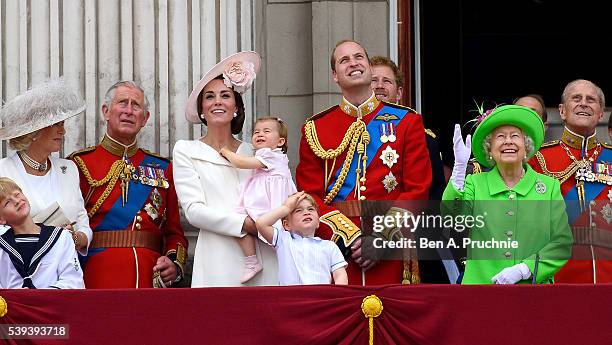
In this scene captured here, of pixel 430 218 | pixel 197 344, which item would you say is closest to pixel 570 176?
pixel 430 218

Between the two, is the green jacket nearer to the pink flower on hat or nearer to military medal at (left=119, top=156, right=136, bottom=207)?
the pink flower on hat

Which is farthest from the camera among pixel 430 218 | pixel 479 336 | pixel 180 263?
pixel 180 263

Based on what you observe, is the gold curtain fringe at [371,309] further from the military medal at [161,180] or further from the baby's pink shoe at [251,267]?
the military medal at [161,180]

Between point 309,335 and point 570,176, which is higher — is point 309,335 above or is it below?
below

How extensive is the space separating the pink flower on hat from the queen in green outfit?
1126 millimetres

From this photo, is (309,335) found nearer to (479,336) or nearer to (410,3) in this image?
(479,336)

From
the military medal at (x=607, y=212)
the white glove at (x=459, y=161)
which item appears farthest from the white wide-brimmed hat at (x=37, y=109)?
the military medal at (x=607, y=212)

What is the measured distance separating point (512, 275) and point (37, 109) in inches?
97.6

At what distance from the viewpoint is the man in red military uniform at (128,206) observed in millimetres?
8531

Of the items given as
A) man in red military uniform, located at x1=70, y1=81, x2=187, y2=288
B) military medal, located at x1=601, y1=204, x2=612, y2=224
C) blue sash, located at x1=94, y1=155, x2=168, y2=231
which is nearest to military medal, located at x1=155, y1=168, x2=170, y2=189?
man in red military uniform, located at x1=70, y1=81, x2=187, y2=288

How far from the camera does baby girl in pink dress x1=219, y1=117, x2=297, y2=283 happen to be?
26.9 feet

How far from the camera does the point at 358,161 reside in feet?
27.8

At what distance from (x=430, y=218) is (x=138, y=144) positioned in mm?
2044

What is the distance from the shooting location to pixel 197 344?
7551 mm
